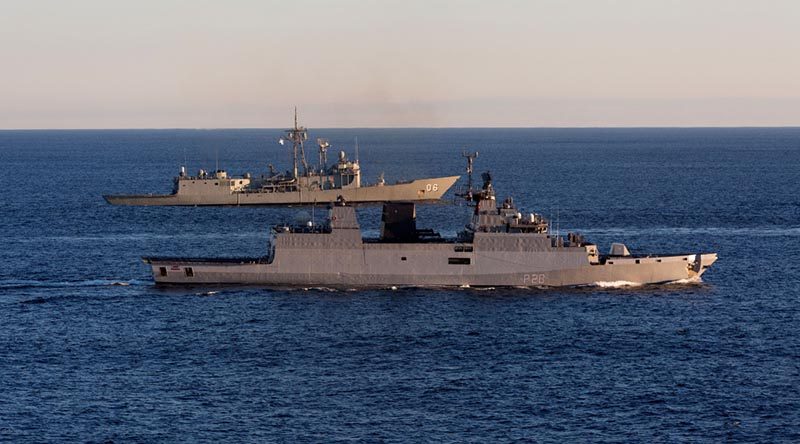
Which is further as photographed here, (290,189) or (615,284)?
(290,189)

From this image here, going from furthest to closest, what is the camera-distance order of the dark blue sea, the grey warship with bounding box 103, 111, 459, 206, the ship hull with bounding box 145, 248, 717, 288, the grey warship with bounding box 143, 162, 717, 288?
the grey warship with bounding box 103, 111, 459, 206
the ship hull with bounding box 145, 248, 717, 288
the grey warship with bounding box 143, 162, 717, 288
the dark blue sea

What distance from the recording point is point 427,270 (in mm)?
63344

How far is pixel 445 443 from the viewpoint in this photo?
128 ft

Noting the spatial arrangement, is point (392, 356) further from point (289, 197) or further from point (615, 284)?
point (289, 197)

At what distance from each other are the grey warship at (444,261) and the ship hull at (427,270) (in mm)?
56

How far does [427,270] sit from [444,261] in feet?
3.60

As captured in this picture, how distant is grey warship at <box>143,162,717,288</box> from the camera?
62.9m

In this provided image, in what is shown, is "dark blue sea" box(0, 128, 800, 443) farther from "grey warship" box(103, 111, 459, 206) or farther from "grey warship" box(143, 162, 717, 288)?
"grey warship" box(103, 111, 459, 206)

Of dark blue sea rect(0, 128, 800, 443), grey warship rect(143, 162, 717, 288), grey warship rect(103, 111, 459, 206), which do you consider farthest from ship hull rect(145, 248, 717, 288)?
grey warship rect(103, 111, 459, 206)

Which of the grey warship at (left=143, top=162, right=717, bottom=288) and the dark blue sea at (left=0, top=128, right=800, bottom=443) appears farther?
the grey warship at (left=143, top=162, right=717, bottom=288)

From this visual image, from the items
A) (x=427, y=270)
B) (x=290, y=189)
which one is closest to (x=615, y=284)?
(x=427, y=270)

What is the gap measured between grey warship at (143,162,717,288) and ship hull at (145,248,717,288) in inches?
2.2

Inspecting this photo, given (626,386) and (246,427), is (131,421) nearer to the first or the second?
(246,427)

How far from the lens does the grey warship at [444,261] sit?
62938mm
